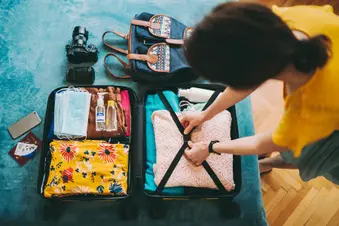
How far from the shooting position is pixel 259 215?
1.36 meters

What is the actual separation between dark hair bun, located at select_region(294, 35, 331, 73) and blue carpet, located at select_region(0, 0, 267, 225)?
2.72 ft

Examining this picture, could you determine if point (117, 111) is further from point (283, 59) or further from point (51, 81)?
point (283, 59)

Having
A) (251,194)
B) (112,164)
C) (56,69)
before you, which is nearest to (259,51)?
(112,164)

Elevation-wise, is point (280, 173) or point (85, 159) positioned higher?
point (85, 159)

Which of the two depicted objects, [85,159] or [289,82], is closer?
[289,82]

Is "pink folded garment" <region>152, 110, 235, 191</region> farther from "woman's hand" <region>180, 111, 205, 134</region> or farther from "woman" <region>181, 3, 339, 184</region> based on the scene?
"woman" <region>181, 3, 339, 184</region>

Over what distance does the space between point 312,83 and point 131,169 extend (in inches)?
31.0

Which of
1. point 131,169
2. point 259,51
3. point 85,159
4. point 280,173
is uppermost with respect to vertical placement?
point 259,51

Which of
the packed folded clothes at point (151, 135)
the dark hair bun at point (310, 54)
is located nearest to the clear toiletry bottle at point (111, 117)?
the packed folded clothes at point (151, 135)

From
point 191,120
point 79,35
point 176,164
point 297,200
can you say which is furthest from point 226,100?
point 79,35

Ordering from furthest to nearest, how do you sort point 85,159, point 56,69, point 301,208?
point 56,69, point 301,208, point 85,159

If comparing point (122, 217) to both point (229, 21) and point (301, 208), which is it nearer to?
point (301, 208)

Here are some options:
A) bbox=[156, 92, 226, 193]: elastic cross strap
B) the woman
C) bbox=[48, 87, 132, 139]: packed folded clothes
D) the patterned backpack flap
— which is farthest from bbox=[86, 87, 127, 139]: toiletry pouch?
the woman

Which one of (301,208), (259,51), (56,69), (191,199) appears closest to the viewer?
(259,51)
